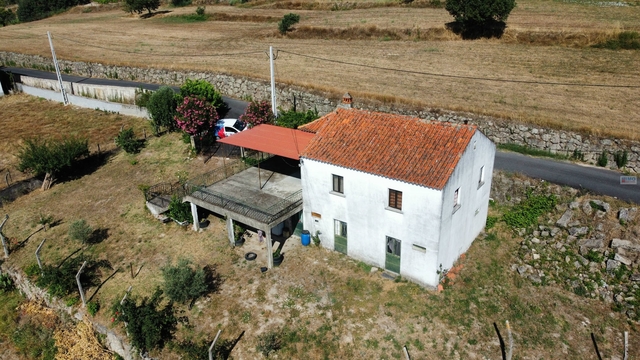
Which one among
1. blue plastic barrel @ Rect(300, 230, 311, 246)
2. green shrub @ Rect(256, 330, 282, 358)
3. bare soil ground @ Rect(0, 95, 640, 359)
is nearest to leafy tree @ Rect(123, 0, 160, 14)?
bare soil ground @ Rect(0, 95, 640, 359)

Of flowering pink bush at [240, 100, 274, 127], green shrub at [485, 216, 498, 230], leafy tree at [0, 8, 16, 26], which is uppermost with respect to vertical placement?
leafy tree at [0, 8, 16, 26]

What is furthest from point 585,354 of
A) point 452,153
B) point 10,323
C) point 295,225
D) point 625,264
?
point 10,323

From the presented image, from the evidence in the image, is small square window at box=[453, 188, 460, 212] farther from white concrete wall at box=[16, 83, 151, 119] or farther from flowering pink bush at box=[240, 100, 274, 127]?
white concrete wall at box=[16, 83, 151, 119]

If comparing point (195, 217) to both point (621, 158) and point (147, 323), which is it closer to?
A: point (147, 323)

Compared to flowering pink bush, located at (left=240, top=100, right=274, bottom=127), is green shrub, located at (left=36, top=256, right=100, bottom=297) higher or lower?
lower

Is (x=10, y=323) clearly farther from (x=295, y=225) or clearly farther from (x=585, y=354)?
(x=585, y=354)

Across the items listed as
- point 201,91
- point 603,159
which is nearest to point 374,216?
point 603,159

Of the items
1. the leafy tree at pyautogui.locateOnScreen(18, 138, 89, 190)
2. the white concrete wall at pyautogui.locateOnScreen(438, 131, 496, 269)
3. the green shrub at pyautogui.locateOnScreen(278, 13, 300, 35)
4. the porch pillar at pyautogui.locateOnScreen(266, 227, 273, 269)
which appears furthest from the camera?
the green shrub at pyautogui.locateOnScreen(278, 13, 300, 35)
